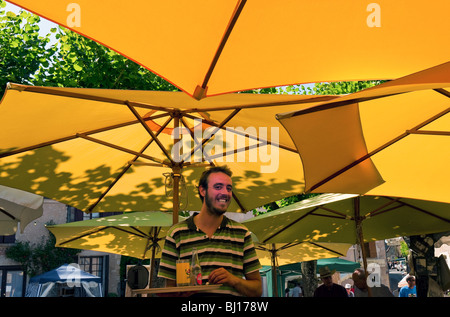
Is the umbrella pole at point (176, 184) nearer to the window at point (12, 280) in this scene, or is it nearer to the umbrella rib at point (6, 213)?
the umbrella rib at point (6, 213)

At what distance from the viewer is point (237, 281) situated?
120 inches

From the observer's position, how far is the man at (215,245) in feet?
10.6

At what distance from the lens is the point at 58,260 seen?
31547 millimetres

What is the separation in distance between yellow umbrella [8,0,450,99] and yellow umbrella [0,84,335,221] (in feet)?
2.94

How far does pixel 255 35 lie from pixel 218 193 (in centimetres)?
125

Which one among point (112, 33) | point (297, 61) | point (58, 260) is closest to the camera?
point (112, 33)

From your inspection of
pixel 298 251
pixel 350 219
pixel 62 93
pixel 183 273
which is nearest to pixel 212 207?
pixel 183 273

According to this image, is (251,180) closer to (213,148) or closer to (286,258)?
(213,148)

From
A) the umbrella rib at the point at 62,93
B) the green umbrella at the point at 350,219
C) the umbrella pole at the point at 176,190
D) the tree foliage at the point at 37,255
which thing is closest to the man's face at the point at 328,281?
the green umbrella at the point at 350,219

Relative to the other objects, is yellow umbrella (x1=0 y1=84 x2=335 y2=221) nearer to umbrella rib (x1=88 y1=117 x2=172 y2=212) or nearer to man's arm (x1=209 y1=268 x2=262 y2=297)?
umbrella rib (x1=88 y1=117 x2=172 y2=212)

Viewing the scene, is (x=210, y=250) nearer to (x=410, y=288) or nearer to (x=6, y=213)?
(x=6, y=213)
